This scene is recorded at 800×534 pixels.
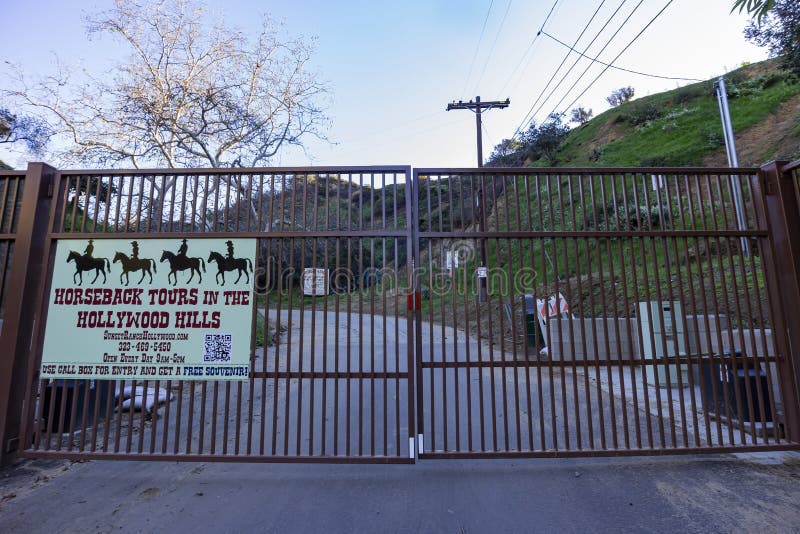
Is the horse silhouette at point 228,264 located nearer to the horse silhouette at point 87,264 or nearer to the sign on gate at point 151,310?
the sign on gate at point 151,310

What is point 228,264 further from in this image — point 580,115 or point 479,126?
point 580,115

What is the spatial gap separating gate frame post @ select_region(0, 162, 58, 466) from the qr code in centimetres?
163

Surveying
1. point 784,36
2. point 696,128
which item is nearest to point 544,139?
point 696,128

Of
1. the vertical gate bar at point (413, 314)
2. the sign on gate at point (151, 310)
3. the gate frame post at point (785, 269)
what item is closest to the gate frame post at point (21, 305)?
the sign on gate at point (151, 310)

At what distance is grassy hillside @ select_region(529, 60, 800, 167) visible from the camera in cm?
1912

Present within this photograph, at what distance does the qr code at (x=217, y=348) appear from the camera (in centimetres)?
351

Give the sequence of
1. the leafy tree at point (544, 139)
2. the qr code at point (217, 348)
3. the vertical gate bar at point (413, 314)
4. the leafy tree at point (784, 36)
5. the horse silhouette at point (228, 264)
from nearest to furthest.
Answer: the vertical gate bar at point (413, 314), the qr code at point (217, 348), the horse silhouette at point (228, 264), the leafy tree at point (784, 36), the leafy tree at point (544, 139)

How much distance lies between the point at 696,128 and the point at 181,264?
3332cm

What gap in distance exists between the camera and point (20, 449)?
3502mm

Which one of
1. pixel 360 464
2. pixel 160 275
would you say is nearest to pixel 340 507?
pixel 360 464

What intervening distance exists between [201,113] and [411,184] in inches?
500

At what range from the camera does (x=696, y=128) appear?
85.8ft

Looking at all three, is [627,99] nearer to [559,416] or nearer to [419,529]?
[559,416]

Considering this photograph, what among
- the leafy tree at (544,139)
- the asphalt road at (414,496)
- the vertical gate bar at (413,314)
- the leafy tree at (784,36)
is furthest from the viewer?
the leafy tree at (544,139)
